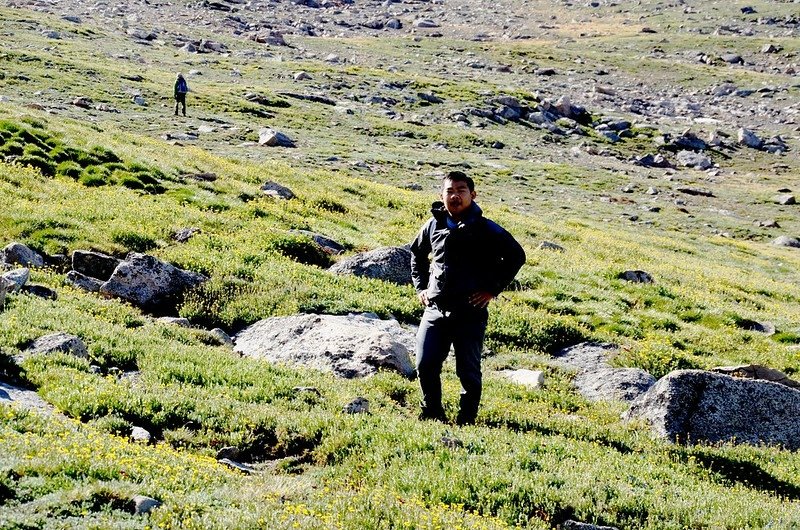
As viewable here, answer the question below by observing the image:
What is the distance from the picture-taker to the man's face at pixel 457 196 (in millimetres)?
9688

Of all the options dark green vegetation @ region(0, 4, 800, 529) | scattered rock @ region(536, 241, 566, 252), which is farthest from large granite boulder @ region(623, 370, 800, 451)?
scattered rock @ region(536, 241, 566, 252)

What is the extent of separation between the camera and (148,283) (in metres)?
15.4

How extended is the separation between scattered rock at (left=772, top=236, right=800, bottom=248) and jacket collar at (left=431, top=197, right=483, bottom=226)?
42059mm

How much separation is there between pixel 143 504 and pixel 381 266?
12.8 m

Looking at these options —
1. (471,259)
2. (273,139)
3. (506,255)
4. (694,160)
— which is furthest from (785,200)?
(471,259)

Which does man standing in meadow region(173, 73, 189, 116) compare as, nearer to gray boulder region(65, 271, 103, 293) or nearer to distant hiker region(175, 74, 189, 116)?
distant hiker region(175, 74, 189, 116)

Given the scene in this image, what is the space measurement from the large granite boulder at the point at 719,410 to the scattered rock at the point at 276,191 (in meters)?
18.3

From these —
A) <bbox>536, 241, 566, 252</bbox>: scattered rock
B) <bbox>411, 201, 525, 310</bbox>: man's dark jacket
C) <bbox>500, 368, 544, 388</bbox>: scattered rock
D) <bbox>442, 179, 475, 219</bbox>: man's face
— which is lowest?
<bbox>536, 241, 566, 252</bbox>: scattered rock

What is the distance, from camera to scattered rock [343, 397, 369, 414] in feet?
33.5

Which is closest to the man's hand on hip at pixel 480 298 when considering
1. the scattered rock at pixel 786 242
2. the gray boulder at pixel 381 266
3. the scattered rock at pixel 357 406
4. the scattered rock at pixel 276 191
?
the scattered rock at pixel 357 406

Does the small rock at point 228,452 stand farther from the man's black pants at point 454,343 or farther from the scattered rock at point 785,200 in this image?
the scattered rock at point 785,200

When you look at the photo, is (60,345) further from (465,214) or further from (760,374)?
(760,374)

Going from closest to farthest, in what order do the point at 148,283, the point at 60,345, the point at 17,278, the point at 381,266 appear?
the point at 60,345 < the point at 17,278 < the point at 148,283 < the point at 381,266

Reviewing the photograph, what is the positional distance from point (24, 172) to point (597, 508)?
20.1 m
